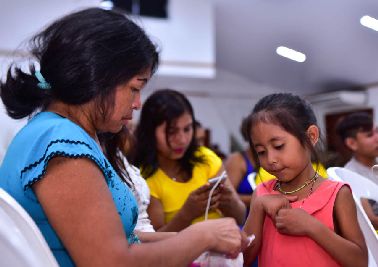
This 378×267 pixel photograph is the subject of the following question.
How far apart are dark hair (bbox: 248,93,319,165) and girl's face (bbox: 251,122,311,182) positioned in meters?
0.02

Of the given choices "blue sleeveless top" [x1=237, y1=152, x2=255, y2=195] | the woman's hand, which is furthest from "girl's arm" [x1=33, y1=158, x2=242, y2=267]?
"blue sleeveless top" [x1=237, y1=152, x2=255, y2=195]

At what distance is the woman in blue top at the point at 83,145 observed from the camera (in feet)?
2.66

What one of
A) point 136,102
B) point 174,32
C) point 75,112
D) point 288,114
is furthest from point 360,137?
point 174,32

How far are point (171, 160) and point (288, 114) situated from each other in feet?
2.90

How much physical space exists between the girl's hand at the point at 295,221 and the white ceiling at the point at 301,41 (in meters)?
0.67

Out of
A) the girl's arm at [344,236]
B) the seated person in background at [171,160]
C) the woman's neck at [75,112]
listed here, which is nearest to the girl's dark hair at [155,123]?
the seated person in background at [171,160]

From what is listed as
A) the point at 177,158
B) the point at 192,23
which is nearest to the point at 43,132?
the point at 177,158

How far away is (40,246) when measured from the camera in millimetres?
798

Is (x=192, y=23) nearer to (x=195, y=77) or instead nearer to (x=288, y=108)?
(x=195, y=77)

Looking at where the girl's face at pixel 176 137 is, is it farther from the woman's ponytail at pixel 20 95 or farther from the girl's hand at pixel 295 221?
the woman's ponytail at pixel 20 95

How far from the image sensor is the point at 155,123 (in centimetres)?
207

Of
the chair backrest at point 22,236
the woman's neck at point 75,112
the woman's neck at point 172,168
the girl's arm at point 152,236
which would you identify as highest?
the woman's neck at point 75,112

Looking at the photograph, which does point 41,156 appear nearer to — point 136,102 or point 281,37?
point 136,102

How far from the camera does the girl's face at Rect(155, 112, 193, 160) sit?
2039mm
